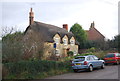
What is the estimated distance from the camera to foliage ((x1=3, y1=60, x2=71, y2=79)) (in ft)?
44.7

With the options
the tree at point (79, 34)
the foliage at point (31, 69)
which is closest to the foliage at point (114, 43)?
the tree at point (79, 34)

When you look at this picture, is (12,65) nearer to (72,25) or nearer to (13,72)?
(13,72)

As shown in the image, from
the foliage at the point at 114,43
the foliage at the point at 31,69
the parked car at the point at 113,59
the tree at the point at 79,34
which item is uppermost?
the tree at the point at 79,34

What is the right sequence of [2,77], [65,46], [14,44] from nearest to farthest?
[2,77], [14,44], [65,46]

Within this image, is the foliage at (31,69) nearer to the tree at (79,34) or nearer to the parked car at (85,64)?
the parked car at (85,64)

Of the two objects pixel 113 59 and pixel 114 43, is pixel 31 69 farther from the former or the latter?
pixel 114 43

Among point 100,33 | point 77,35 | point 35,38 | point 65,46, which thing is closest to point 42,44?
point 35,38

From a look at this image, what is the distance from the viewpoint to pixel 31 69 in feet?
48.3

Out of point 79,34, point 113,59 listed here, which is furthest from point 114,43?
point 113,59

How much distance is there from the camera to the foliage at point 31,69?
1363 cm

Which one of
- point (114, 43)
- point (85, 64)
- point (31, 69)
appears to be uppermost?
point (114, 43)

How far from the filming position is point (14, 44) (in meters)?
15.5

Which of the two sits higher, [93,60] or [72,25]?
[72,25]

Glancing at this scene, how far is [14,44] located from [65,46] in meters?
28.3
